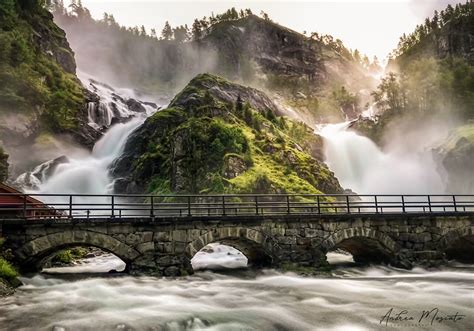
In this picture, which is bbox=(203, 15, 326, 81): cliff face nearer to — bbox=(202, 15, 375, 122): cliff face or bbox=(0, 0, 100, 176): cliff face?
bbox=(202, 15, 375, 122): cliff face

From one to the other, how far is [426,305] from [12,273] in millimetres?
17262

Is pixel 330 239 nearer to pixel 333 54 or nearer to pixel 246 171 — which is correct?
pixel 246 171

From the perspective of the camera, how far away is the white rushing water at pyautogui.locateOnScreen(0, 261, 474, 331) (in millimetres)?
11695

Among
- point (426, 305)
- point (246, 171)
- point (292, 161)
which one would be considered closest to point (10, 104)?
point (246, 171)

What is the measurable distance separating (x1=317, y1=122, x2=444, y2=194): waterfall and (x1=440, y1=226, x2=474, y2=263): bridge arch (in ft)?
101

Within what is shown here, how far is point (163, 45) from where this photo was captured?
6216 inches

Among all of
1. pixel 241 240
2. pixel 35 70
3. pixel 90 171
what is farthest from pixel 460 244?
pixel 35 70

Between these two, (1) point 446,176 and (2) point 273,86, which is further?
(2) point 273,86

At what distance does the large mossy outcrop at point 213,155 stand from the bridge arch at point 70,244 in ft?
73.4

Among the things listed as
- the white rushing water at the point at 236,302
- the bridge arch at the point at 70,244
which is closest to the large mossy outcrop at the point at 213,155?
the bridge arch at the point at 70,244

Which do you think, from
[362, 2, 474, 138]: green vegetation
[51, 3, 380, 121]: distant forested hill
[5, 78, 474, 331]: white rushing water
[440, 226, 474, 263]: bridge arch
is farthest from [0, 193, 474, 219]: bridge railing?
[51, 3, 380, 121]: distant forested hill

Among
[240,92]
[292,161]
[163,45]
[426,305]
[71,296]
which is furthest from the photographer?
[163,45]

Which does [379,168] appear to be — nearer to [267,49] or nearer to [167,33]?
[267,49]

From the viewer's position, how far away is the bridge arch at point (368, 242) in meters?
23.0
